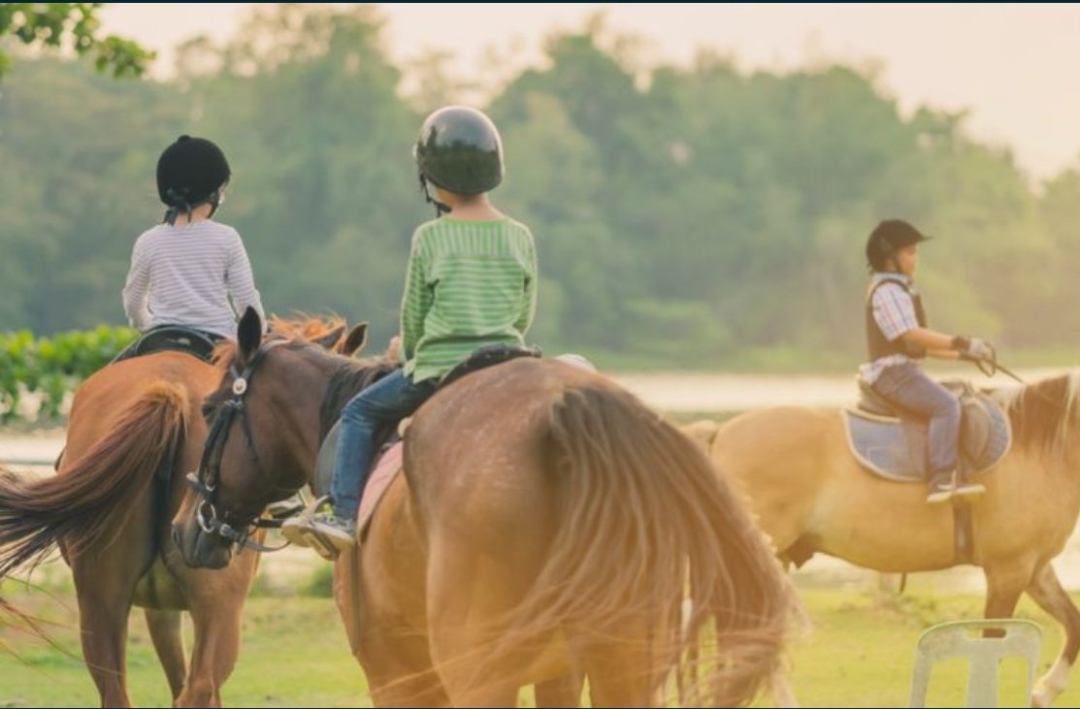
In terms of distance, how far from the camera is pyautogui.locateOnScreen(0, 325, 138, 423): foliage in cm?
1780

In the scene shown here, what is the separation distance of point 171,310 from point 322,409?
2151 millimetres

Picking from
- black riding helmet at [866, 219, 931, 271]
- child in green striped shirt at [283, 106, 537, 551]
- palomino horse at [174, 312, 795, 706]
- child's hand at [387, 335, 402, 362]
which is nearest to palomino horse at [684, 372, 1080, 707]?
black riding helmet at [866, 219, 931, 271]

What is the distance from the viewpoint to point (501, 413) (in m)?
5.55

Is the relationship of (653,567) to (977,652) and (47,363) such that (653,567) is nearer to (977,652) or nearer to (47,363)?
(977,652)

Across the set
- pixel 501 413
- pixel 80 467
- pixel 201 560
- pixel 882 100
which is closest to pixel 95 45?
pixel 80 467

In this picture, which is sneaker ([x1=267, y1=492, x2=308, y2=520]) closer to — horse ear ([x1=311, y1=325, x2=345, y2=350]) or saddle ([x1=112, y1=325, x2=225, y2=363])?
horse ear ([x1=311, y1=325, x2=345, y2=350])

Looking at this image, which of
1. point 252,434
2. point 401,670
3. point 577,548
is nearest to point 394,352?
point 252,434

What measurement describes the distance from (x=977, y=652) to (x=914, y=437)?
15.9ft

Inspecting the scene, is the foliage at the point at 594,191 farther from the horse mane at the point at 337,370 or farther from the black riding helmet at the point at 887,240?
the horse mane at the point at 337,370

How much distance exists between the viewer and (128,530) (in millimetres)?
8305

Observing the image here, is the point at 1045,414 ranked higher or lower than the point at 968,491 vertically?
higher

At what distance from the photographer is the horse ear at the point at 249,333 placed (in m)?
6.90

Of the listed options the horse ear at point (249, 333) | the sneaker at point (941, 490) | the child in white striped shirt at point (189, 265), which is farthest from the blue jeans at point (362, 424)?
the sneaker at point (941, 490)

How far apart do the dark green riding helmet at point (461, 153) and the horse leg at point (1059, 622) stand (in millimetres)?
5966
